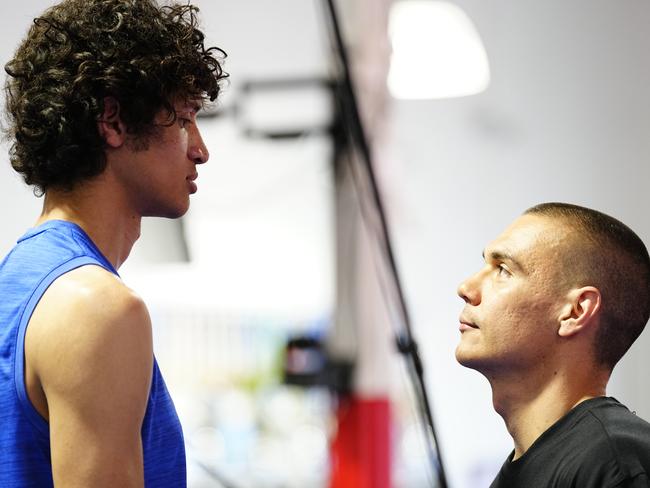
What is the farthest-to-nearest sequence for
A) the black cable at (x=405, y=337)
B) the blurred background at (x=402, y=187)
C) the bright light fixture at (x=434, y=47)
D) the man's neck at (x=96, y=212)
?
the blurred background at (x=402, y=187) → the bright light fixture at (x=434, y=47) → the black cable at (x=405, y=337) → the man's neck at (x=96, y=212)

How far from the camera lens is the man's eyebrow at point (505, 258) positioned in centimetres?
129

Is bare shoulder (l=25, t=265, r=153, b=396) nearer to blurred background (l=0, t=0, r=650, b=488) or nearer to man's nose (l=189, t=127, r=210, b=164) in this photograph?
man's nose (l=189, t=127, r=210, b=164)

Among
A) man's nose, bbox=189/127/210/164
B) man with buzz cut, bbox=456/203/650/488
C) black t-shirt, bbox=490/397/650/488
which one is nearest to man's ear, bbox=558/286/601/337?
man with buzz cut, bbox=456/203/650/488

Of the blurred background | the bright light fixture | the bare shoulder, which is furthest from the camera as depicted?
the blurred background

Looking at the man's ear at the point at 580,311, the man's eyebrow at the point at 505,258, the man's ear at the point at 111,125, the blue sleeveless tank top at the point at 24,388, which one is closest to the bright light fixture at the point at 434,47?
the man's eyebrow at the point at 505,258

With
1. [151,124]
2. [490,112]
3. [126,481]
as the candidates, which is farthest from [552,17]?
[126,481]

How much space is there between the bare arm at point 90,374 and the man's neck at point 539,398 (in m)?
0.61

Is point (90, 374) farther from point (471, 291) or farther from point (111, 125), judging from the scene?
point (471, 291)

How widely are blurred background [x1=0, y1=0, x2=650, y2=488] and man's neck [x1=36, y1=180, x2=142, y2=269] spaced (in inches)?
78.3

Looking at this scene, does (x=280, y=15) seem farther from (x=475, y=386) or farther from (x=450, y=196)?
(x=475, y=386)

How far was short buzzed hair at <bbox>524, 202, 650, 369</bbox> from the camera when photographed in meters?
1.24

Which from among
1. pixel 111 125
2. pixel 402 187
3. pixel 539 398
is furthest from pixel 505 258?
pixel 402 187

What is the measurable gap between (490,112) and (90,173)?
2.48 meters

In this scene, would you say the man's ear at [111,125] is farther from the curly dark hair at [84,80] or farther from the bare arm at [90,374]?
the bare arm at [90,374]
